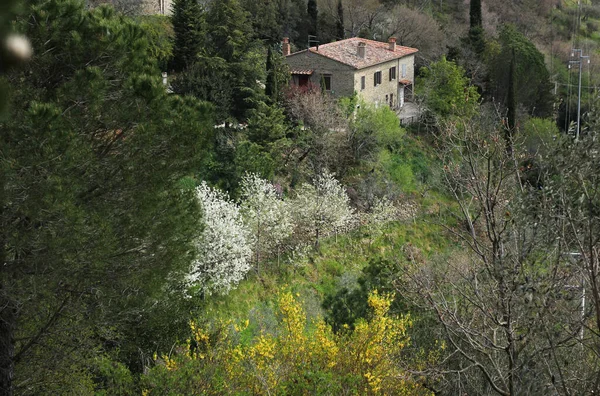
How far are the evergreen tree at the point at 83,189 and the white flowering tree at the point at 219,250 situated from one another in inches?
322

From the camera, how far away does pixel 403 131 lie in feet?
115

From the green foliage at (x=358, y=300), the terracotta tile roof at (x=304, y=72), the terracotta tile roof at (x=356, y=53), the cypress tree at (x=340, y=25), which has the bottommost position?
the green foliage at (x=358, y=300)

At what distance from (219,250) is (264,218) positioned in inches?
117

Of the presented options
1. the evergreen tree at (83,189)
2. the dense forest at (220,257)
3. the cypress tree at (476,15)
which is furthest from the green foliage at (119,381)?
the cypress tree at (476,15)

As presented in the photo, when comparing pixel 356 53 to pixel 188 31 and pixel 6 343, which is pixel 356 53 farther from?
pixel 6 343

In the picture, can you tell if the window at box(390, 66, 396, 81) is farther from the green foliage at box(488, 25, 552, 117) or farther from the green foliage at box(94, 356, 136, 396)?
the green foliage at box(94, 356, 136, 396)

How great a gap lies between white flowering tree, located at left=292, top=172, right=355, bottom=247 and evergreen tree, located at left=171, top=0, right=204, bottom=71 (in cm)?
977

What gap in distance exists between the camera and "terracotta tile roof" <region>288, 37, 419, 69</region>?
3628 cm

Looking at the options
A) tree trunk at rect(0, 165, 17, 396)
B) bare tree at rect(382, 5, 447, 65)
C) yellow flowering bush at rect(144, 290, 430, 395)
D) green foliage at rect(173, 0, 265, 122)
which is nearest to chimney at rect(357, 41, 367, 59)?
green foliage at rect(173, 0, 265, 122)

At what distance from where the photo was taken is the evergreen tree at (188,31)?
32.3 metres

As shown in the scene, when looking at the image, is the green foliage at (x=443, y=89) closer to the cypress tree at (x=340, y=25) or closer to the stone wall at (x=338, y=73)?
the stone wall at (x=338, y=73)

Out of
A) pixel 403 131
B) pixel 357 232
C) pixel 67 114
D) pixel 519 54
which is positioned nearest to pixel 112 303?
pixel 67 114

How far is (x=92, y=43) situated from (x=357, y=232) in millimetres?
18776

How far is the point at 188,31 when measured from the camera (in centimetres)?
3234
